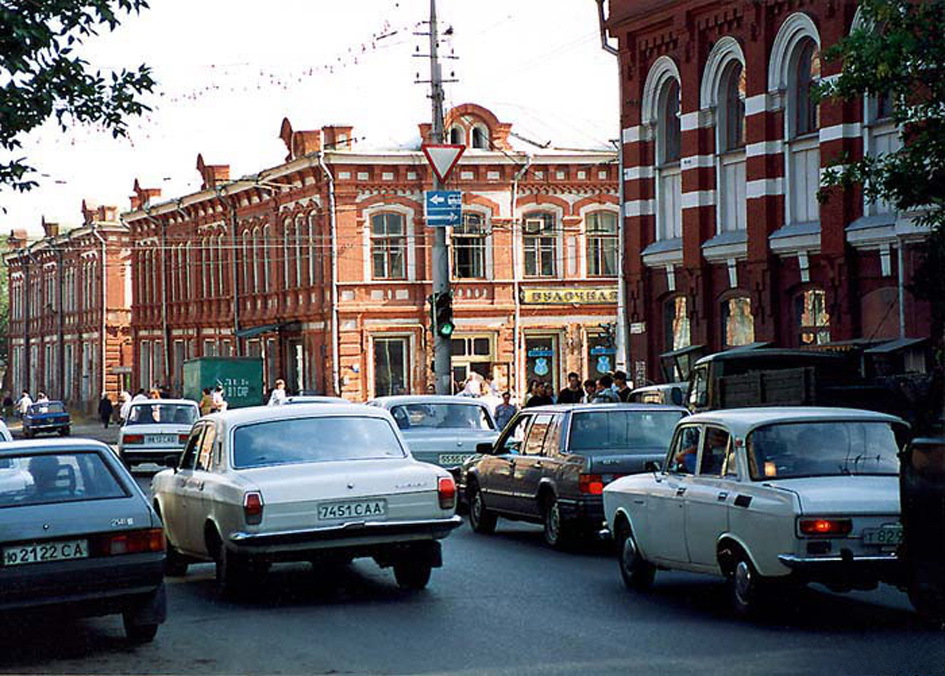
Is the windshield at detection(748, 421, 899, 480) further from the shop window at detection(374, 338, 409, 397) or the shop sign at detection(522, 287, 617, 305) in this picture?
the shop sign at detection(522, 287, 617, 305)

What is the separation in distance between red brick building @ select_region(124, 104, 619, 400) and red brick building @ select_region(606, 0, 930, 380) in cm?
2087

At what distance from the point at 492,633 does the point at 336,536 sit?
2.05 meters

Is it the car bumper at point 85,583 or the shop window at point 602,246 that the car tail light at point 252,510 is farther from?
the shop window at point 602,246

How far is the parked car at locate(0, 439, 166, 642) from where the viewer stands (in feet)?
37.3

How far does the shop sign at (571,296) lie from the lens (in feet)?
201

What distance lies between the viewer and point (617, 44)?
39500 millimetres

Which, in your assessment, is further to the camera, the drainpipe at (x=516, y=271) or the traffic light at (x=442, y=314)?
the drainpipe at (x=516, y=271)

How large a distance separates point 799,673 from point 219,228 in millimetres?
62143

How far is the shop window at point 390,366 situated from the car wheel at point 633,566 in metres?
44.7

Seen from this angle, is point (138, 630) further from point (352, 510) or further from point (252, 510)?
point (352, 510)

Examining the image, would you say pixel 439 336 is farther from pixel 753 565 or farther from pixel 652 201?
pixel 753 565

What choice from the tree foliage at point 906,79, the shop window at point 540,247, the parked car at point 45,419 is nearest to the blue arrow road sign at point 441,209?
the tree foliage at point 906,79

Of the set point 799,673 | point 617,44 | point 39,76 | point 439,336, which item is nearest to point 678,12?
point 617,44

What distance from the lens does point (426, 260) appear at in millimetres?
60531
